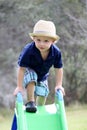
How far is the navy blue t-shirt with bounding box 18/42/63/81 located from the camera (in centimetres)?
382

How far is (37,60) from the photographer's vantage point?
12.6ft

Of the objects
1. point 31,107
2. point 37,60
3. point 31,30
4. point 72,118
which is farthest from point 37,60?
point 31,30

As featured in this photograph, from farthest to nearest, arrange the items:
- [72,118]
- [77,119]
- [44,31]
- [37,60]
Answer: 1. [72,118]
2. [77,119]
3. [37,60]
4. [44,31]

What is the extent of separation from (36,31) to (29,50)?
A: 186mm

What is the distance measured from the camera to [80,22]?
9375mm

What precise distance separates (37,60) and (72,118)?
4357 mm

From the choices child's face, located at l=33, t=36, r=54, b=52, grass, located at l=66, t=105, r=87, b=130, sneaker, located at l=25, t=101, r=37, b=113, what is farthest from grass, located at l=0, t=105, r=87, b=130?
child's face, located at l=33, t=36, r=54, b=52

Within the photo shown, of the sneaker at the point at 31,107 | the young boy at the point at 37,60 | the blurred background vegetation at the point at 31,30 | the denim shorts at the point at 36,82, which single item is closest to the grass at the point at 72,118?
the blurred background vegetation at the point at 31,30

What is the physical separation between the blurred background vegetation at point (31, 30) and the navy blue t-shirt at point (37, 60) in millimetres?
4767

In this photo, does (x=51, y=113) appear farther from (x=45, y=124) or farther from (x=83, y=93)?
(x=83, y=93)

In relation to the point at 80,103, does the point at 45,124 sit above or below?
above

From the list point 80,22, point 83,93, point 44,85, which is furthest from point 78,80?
point 44,85

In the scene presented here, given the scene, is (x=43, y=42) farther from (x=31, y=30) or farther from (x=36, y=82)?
(x=31, y=30)

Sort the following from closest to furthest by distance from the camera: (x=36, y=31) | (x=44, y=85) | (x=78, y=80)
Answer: (x=36, y=31) → (x=44, y=85) → (x=78, y=80)
